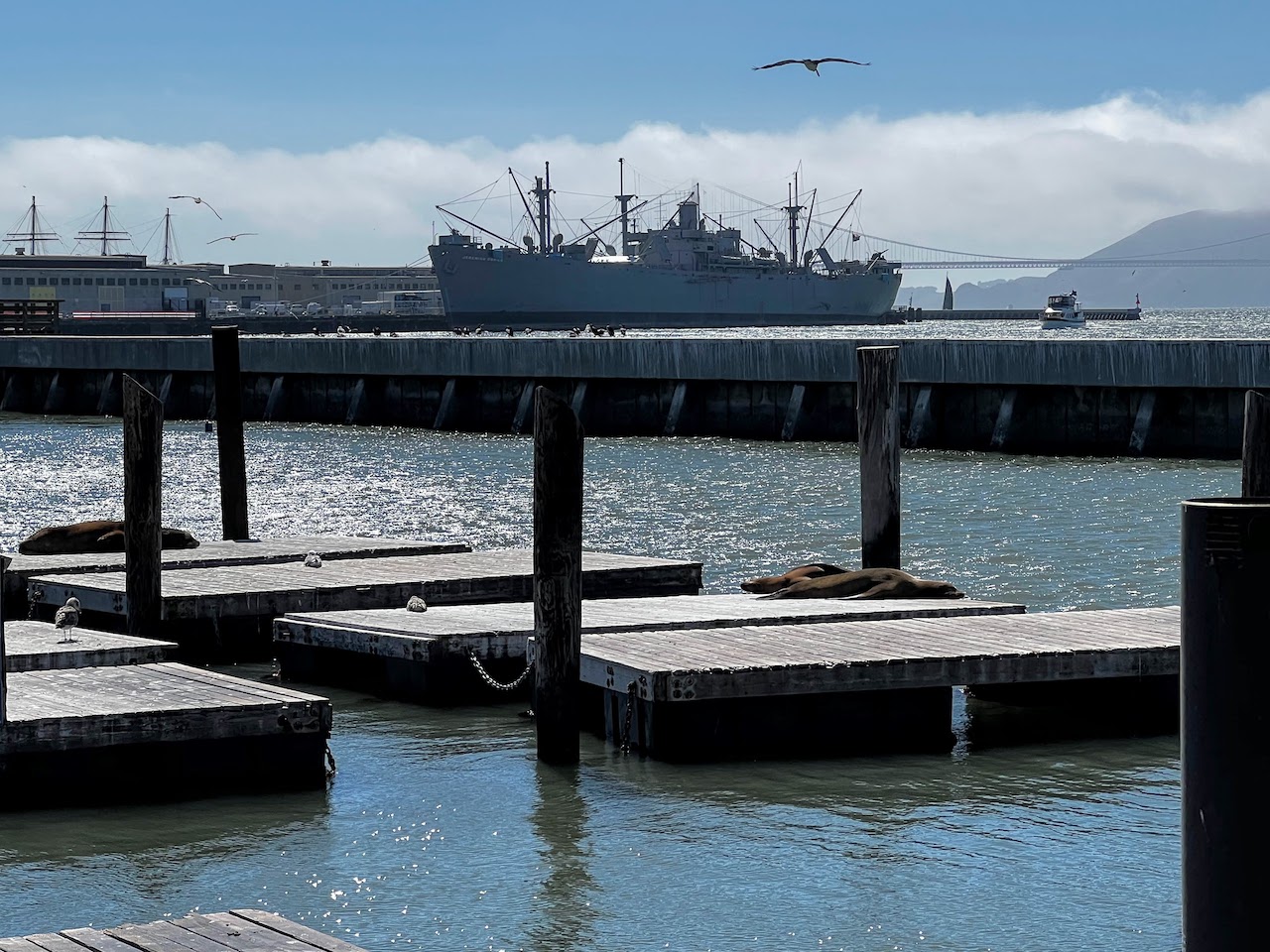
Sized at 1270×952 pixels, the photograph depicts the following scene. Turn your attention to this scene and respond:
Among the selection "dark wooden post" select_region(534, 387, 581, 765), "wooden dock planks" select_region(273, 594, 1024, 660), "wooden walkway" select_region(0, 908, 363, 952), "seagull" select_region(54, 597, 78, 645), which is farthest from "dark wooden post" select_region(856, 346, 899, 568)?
"wooden walkway" select_region(0, 908, 363, 952)

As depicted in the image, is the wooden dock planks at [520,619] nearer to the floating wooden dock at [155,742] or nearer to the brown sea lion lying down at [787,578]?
the brown sea lion lying down at [787,578]

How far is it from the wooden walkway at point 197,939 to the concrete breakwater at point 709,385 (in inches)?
1209

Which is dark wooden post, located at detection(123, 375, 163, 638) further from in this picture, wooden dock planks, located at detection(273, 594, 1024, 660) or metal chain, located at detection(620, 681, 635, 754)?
metal chain, located at detection(620, 681, 635, 754)

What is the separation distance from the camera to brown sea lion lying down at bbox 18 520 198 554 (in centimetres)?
1767

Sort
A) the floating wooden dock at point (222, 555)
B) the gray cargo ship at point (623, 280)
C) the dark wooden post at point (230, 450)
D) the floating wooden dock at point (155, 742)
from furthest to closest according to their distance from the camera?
1. the gray cargo ship at point (623, 280)
2. the dark wooden post at point (230, 450)
3. the floating wooden dock at point (222, 555)
4. the floating wooden dock at point (155, 742)

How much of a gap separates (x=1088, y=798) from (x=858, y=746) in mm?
1566

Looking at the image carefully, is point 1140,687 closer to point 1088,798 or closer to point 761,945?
point 1088,798

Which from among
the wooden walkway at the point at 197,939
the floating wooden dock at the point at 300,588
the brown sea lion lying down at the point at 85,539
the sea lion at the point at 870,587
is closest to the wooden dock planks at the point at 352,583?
the floating wooden dock at the point at 300,588

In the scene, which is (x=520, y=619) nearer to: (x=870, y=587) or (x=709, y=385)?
(x=870, y=587)

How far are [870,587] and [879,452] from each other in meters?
1.39

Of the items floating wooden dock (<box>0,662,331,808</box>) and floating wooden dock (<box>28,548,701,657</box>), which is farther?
floating wooden dock (<box>28,548,701,657</box>)

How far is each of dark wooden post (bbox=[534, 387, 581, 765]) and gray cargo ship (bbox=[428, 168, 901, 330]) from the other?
133 m

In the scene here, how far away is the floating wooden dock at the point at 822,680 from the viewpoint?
34.6ft

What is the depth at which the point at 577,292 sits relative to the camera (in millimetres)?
144375
